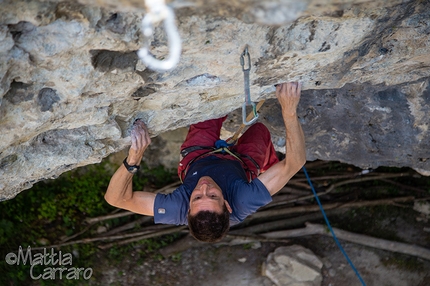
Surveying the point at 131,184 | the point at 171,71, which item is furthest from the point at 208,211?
the point at 171,71

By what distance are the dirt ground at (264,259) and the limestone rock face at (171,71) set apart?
191 cm

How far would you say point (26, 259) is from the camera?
4.02 metres

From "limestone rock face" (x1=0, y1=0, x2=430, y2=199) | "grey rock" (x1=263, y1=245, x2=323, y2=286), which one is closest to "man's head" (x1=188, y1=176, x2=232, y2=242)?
"limestone rock face" (x1=0, y1=0, x2=430, y2=199)

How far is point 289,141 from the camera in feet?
7.27

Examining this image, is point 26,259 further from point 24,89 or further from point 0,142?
point 24,89

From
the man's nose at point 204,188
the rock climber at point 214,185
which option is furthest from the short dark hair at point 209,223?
the man's nose at point 204,188

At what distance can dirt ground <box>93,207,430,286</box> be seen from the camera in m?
4.02

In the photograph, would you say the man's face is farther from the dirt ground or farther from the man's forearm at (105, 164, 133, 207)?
the dirt ground

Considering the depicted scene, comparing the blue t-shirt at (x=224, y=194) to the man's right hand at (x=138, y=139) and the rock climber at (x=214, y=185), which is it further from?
the man's right hand at (x=138, y=139)

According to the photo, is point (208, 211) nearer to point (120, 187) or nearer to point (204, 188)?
point (204, 188)

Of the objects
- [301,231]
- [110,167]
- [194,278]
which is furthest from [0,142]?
[301,231]

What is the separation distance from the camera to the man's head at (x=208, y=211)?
216cm

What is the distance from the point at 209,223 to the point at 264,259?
6.92ft

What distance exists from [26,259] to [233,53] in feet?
10.3
